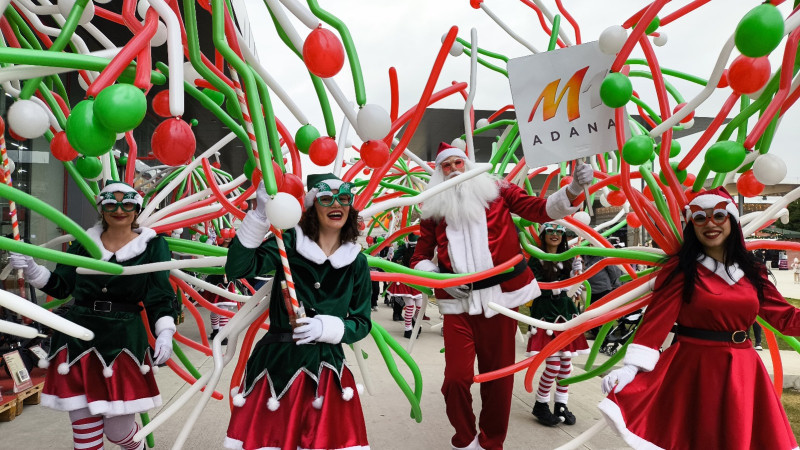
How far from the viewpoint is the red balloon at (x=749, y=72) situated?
1.64 m

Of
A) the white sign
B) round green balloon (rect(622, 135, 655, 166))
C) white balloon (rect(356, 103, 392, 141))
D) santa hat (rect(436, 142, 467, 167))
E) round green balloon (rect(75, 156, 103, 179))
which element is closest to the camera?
white balloon (rect(356, 103, 392, 141))

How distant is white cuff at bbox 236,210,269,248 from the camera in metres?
1.90

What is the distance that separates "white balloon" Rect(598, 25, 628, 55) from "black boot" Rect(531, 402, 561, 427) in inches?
107

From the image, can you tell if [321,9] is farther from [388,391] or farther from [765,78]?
[388,391]

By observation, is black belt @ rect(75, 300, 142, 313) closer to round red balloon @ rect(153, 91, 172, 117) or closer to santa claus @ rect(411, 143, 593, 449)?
round red balloon @ rect(153, 91, 172, 117)

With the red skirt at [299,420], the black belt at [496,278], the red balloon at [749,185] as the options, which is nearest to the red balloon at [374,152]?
the red skirt at [299,420]

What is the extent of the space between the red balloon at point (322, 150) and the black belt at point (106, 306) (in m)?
1.50

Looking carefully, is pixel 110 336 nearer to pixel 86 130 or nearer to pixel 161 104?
pixel 161 104

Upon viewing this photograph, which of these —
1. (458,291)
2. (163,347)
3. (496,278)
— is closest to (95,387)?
(163,347)

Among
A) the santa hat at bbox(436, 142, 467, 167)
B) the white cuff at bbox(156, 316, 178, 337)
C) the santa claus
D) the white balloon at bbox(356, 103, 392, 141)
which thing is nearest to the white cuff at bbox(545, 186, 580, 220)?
the santa claus

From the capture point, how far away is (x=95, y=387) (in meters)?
2.52

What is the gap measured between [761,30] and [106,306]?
102 inches

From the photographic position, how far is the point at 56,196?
6.32 m

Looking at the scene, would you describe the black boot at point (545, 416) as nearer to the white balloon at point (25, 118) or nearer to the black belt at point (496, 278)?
the black belt at point (496, 278)
